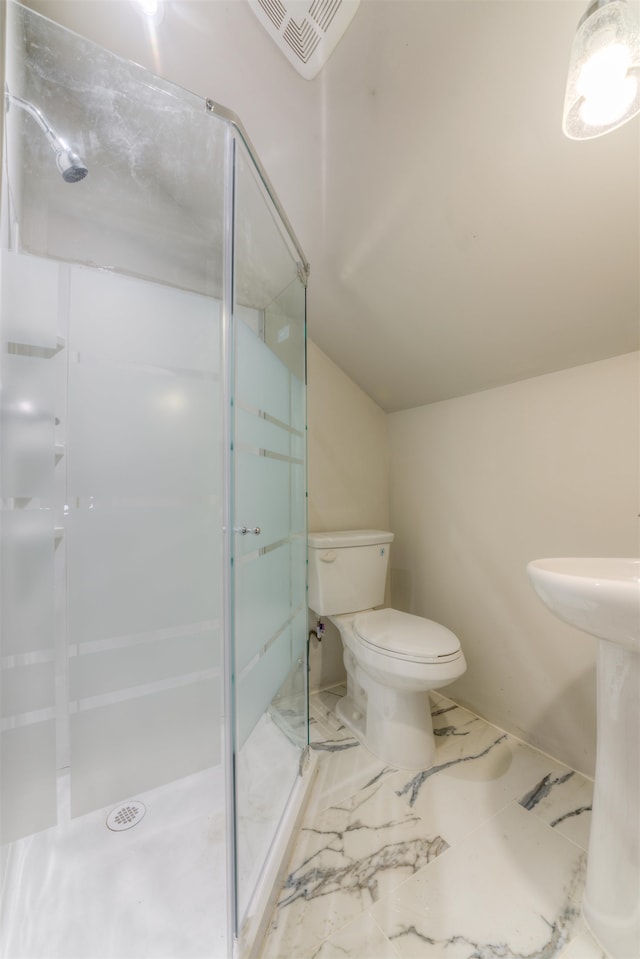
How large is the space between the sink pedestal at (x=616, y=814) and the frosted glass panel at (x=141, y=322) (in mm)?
1364

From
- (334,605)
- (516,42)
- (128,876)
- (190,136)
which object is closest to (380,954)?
(128,876)

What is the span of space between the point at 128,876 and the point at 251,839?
0.34 m

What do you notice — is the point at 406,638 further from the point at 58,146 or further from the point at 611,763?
the point at 58,146

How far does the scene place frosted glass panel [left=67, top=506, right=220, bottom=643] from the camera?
1096mm

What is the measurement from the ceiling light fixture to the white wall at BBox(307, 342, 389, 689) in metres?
1.22

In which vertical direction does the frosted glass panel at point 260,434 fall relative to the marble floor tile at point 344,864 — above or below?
above

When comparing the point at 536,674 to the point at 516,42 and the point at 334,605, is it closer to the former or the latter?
the point at 334,605

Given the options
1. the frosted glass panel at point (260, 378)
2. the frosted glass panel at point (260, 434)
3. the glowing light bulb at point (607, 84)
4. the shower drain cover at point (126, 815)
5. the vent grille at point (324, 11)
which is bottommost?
the shower drain cover at point (126, 815)

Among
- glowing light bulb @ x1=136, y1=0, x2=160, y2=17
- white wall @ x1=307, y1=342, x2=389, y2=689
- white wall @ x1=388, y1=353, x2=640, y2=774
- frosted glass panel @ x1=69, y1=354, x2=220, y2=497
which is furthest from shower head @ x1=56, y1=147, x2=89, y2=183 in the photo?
white wall @ x1=388, y1=353, x2=640, y2=774

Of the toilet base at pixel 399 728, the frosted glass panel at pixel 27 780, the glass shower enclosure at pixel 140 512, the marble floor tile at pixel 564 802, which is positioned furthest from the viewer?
the toilet base at pixel 399 728

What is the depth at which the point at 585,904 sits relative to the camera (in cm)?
82

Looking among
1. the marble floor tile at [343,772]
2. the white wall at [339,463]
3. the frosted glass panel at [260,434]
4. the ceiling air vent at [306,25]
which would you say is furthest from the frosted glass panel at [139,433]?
the marble floor tile at [343,772]

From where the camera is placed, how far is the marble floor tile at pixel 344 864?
80 centimetres

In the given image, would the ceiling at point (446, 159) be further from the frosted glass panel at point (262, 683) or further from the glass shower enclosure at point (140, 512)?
the frosted glass panel at point (262, 683)
